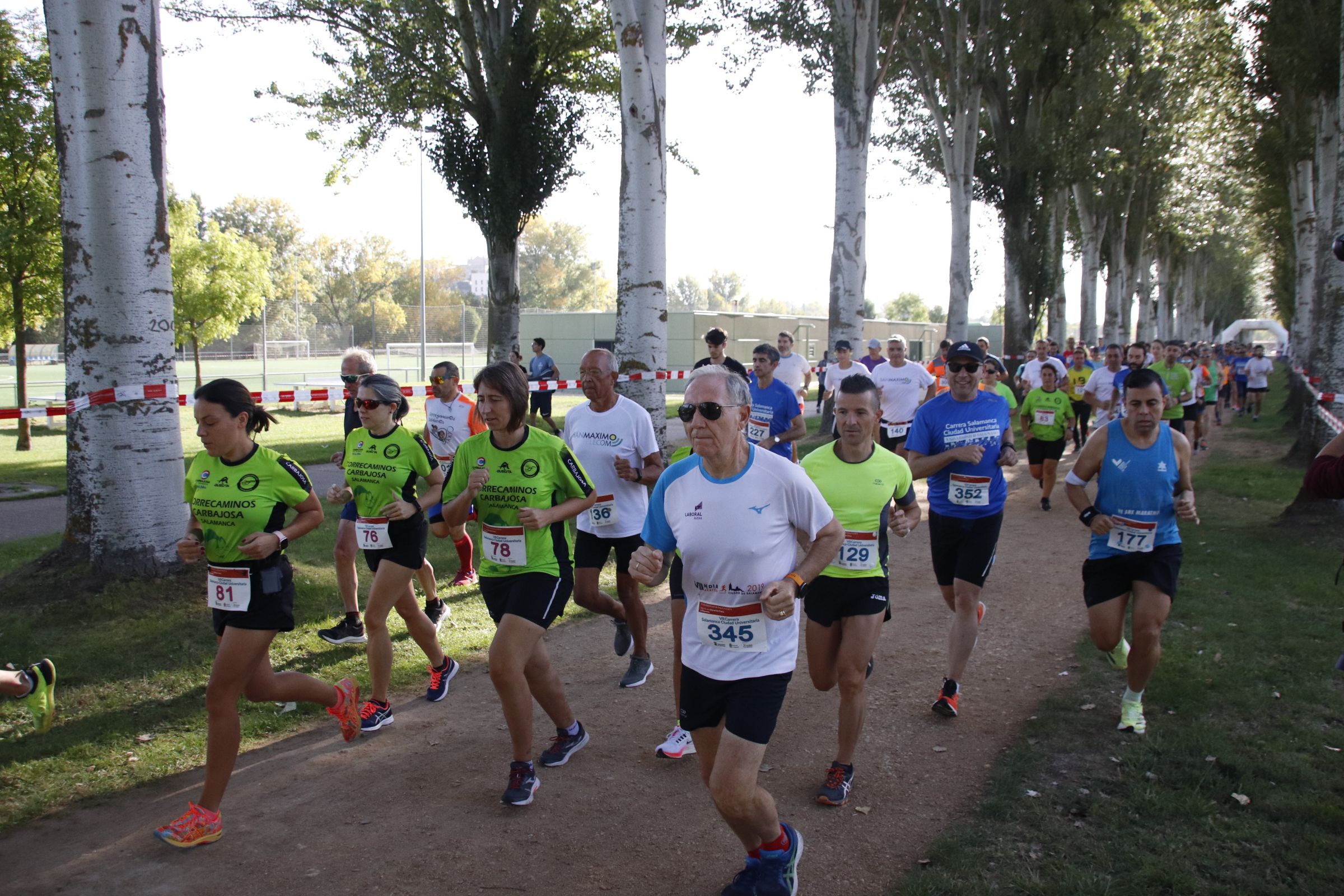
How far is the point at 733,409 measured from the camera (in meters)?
3.58

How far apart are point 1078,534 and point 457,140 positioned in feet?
48.6

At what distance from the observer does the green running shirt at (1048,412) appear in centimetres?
1223

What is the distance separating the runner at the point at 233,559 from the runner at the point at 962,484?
376cm

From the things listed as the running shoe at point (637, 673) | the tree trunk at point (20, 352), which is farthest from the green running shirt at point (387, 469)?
the tree trunk at point (20, 352)

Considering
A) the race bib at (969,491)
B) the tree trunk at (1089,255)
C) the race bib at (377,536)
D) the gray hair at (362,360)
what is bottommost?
the race bib at (377,536)

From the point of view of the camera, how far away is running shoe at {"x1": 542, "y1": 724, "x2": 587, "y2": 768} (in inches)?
205

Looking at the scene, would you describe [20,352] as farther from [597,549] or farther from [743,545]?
[743,545]

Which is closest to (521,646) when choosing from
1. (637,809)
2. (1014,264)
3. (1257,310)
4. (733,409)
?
(637,809)

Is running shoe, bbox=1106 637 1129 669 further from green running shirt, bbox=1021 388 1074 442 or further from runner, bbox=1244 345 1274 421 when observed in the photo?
runner, bbox=1244 345 1274 421

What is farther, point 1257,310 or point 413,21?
point 1257,310

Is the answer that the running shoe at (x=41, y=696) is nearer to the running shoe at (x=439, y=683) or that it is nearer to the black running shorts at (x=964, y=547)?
the running shoe at (x=439, y=683)

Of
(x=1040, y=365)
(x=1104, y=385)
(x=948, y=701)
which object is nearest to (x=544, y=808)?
(x=948, y=701)

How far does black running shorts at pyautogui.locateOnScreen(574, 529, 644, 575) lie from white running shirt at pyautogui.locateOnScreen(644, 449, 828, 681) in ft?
8.45

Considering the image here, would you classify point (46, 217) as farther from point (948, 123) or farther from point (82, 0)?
point (948, 123)
